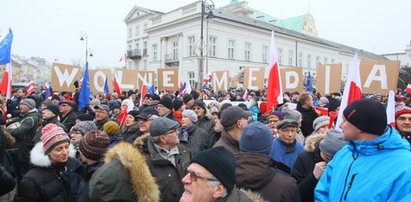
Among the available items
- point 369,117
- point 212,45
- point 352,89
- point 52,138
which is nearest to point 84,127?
point 52,138

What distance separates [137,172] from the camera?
8.45 ft

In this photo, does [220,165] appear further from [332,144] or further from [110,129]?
[110,129]

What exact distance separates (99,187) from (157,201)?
0.49 m

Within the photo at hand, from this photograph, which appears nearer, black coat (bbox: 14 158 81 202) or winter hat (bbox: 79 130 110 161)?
black coat (bbox: 14 158 81 202)

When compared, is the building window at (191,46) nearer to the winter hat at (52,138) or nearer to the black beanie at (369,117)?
the winter hat at (52,138)

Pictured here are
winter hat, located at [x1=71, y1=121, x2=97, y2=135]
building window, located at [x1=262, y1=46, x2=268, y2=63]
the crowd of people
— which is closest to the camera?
the crowd of people

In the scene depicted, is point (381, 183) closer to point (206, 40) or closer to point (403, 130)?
point (403, 130)

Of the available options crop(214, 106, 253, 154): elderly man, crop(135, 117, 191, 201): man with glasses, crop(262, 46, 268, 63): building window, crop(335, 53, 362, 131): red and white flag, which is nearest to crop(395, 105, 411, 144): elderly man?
crop(335, 53, 362, 131): red and white flag

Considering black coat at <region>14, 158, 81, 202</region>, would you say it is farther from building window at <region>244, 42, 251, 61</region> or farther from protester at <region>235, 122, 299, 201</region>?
building window at <region>244, 42, 251, 61</region>

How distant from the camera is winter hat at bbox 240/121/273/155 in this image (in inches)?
103

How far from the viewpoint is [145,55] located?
46094 mm

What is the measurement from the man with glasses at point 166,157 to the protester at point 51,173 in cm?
73

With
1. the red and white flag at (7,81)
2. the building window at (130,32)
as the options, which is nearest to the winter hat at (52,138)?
the red and white flag at (7,81)

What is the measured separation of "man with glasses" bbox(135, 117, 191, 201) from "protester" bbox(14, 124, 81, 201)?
0.73 metres
